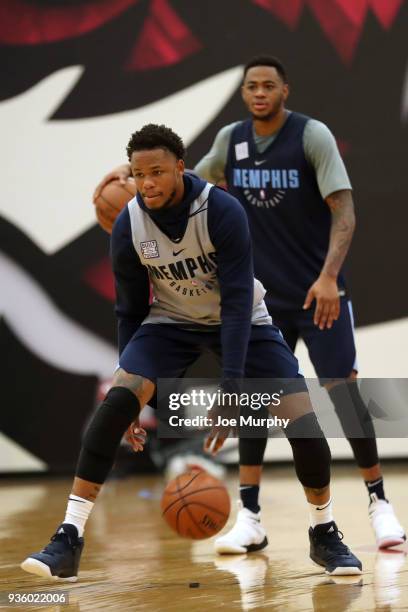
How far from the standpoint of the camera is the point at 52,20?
795 cm

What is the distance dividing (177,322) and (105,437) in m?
0.54

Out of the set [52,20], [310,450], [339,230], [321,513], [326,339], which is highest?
[52,20]

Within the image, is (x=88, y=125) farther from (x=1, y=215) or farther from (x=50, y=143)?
(x=1, y=215)

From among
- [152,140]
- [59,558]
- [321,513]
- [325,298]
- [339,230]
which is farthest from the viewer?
[339,230]

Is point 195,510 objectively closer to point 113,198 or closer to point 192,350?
point 192,350

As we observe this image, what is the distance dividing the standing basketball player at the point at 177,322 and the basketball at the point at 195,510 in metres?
0.26

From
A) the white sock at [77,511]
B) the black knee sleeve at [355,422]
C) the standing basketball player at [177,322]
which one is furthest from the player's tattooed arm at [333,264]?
the white sock at [77,511]

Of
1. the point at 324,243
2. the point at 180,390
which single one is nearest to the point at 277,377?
the point at 180,390

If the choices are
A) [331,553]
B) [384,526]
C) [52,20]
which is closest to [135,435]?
[331,553]

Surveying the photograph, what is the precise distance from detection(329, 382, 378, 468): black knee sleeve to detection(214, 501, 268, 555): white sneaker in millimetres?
547

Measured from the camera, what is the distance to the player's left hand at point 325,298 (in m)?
4.39

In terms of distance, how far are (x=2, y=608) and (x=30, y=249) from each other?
16.2 feet

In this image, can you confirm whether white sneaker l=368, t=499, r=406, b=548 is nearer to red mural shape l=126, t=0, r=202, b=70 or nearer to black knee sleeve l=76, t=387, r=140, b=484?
black knee sleeve l=76, t=387, r=140, b=484

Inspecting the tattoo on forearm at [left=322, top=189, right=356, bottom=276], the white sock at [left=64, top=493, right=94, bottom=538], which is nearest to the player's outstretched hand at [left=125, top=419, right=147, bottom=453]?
the white sock at [left=64, top=493, right=94, bottom=538]
